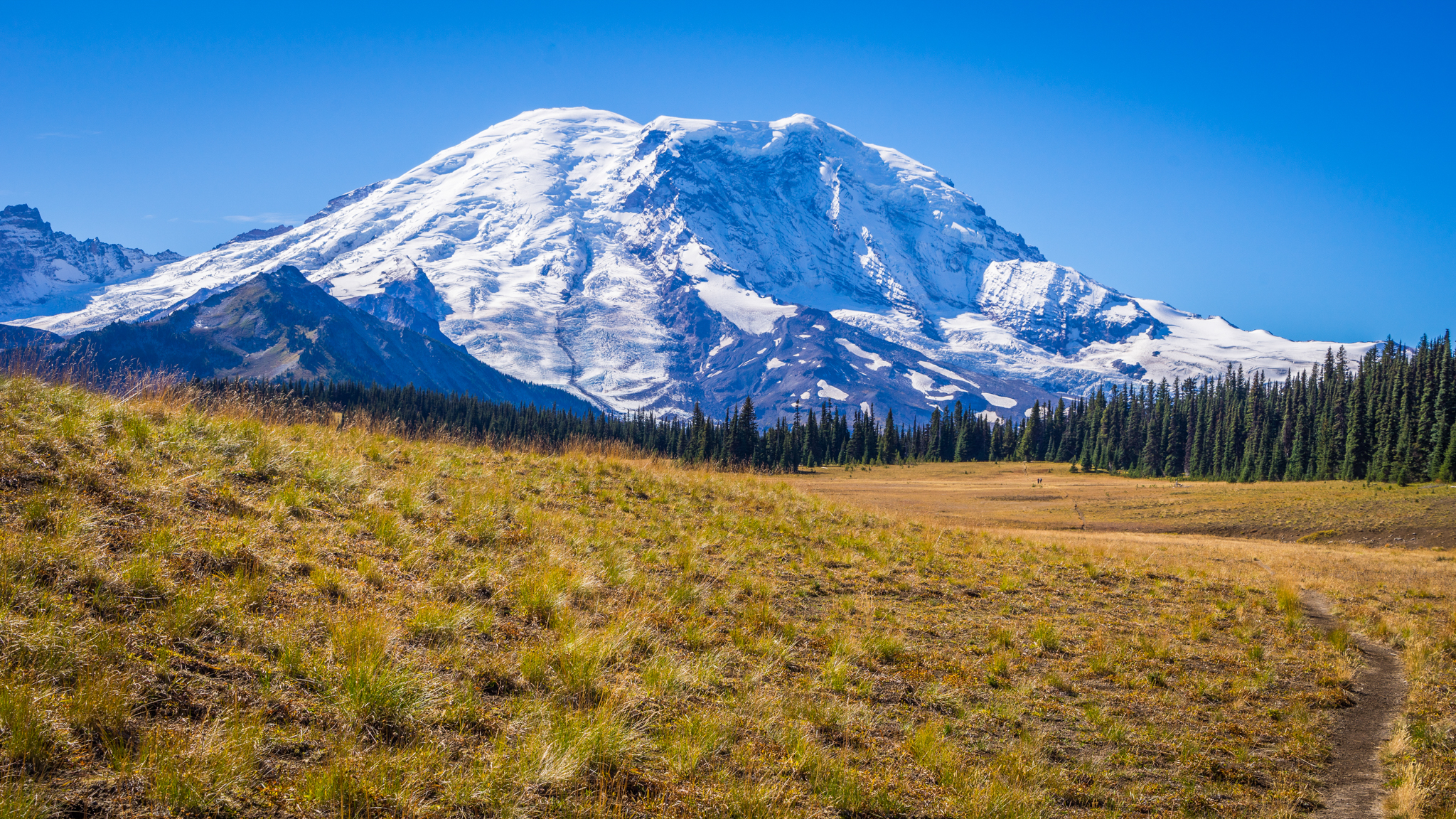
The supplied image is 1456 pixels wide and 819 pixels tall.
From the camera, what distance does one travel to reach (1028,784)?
6.66m

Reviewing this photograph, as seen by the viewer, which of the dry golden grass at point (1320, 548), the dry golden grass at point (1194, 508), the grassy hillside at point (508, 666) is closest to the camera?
the grassy hillside at point (508, 666)

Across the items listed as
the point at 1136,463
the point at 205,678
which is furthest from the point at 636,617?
the point at 1136,463

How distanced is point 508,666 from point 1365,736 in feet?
35.1

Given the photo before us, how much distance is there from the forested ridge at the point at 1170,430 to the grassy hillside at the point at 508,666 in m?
46.8

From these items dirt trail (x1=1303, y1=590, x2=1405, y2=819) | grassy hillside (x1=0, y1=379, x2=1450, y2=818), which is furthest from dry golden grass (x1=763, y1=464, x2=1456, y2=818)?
grassy hillside (x1=0, y1=379, x2=1450, y2=818)

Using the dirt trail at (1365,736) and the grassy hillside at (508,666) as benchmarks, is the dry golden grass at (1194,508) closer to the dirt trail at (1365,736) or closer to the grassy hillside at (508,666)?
the dirt trail at (1365,736)

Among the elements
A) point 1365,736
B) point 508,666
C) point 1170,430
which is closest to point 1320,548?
point 1365,736

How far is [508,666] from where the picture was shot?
270 inches

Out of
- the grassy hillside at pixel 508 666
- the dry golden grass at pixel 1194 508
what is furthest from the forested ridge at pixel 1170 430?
the grassy hillside at pixel 508 666

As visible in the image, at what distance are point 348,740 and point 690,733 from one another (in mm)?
2767

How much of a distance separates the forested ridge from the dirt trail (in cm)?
4715

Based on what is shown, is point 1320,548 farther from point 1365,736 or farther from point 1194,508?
point 1365,736

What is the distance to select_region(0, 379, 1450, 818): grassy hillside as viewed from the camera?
16.0 ft

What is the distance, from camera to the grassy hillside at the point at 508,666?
4.87 meters
